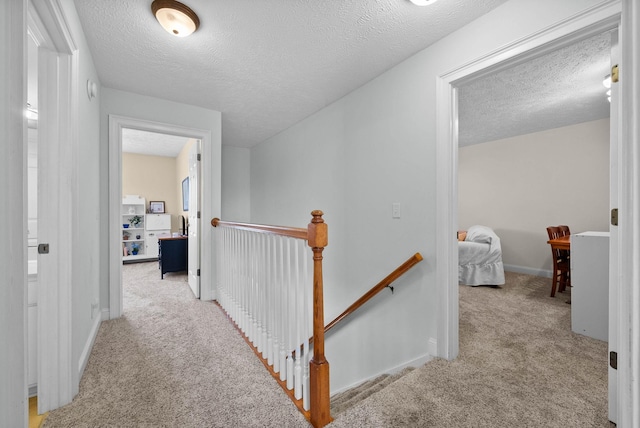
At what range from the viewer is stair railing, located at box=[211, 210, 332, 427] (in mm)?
1330

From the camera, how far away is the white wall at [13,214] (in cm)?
66

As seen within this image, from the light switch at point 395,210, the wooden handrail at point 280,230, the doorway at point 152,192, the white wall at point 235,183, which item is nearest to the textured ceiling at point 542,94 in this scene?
the light switch at point 395,210

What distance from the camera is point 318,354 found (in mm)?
1339

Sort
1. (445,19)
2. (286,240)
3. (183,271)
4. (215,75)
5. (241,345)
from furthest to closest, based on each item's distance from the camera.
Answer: (183,271)
(215,75)
(241,345)
(445,19)
(286,240)

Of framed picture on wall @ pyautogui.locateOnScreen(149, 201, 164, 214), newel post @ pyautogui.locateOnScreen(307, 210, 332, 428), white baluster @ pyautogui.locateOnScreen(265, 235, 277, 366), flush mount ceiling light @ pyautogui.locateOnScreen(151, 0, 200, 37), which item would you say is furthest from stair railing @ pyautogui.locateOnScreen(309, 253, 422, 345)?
framed picture on wall @ pyautogui.locateOnScreen(149, 201, 164, 214)

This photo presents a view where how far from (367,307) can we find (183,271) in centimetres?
347

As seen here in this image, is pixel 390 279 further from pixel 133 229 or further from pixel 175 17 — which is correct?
pixel 133 229

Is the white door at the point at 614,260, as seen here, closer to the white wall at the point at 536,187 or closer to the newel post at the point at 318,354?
the newel post at the point at 318,354

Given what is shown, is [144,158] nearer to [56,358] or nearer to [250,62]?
[250,62]

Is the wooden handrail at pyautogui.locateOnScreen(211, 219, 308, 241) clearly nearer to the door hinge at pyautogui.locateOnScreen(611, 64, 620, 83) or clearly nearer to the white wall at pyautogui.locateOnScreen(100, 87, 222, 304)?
the white wall at pyautogui.locateOnScreen(100, 87, 222, 304)

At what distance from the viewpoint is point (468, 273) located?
4.00 m

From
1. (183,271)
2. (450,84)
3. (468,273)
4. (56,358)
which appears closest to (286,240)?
(56,358)

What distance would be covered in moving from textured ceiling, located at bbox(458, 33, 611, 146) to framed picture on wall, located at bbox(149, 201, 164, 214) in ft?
20.6

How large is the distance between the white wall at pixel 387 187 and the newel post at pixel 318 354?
3.29ft
